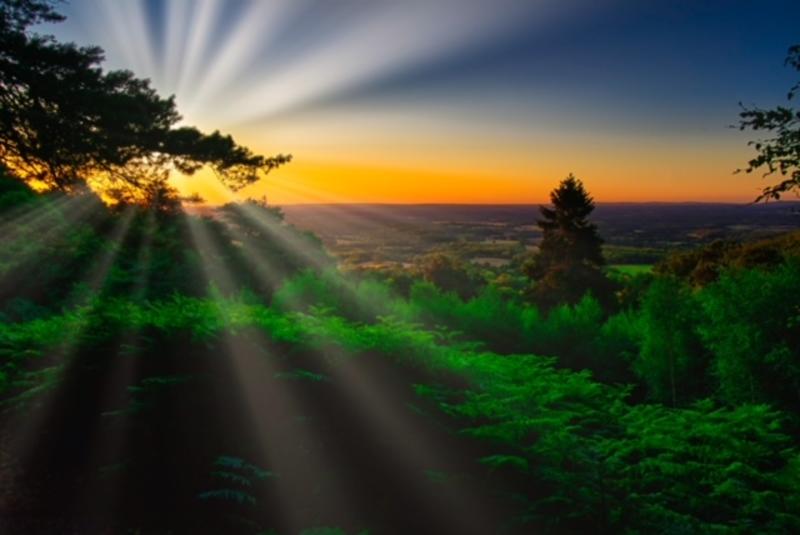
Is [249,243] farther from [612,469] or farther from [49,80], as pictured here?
[612,469]

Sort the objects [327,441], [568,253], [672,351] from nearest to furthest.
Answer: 1. [327,441]
2. [672,351]
3. [568,253]

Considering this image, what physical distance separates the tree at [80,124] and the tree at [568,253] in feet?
110

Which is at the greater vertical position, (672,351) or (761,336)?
(761,336)

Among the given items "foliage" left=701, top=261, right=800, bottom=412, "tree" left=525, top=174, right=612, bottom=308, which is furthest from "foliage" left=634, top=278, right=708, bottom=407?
"tree" left=525, top=174, right=612, bottom=308

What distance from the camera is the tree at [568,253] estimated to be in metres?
44.4

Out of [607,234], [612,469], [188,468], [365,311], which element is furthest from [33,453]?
[607,234]

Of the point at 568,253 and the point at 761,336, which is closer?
the point at 761,336

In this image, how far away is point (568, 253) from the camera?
46.8 m

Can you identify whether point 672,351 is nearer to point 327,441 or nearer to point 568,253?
point 327,441

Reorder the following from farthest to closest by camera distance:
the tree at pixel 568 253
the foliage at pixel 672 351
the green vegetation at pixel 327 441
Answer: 1. the tree at pixel 568 253
2. the foliage at pixel 672 351
3. the green vegetation at pixel 327 441

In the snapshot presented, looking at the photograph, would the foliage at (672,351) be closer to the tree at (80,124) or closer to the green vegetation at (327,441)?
the green vegetation at (327,441)

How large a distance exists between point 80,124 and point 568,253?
40208 millimetres

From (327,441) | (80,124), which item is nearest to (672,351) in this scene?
(327,441)

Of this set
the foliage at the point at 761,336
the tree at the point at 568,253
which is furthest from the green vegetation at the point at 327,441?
the tree at the point at 568,253
